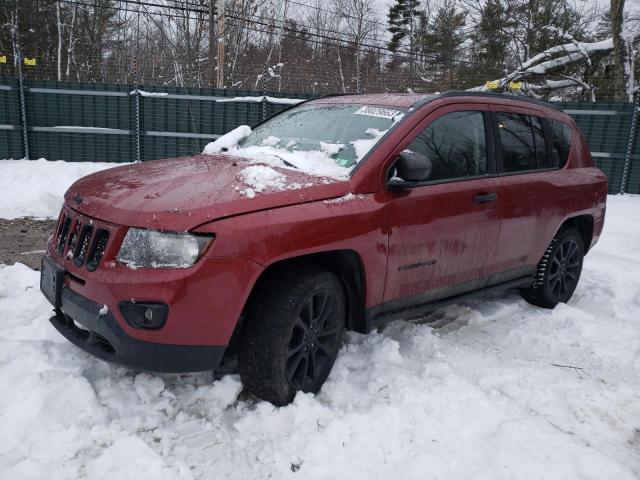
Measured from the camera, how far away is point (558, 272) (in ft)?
15.5

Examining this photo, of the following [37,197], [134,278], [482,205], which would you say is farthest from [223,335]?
[37,197]

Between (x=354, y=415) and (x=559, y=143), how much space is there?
10.5 ft

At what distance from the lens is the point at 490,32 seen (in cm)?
2697

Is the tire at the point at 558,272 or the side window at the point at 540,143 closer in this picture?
the side window at the point at 540,143

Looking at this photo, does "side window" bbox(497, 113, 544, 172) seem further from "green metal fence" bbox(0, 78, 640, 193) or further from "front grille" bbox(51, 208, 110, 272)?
"green metal fence" bbox(0, 78, 640, 193)

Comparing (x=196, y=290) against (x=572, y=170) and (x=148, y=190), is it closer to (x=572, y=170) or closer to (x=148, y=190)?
(x=148, y=190)

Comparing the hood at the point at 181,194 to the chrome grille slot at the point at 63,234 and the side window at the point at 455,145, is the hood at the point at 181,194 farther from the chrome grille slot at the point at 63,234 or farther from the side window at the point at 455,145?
the side window at the point at 455,145

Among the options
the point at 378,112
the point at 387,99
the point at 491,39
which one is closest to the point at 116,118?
the point at 387,99

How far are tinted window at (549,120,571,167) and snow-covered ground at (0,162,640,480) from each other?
5.23ft

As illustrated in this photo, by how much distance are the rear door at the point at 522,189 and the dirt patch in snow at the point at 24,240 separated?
4.30 m

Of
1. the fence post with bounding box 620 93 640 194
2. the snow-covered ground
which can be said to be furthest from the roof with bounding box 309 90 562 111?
the fence post with bounding box 620 93 640 194

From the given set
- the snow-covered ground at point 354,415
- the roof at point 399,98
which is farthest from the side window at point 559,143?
the snow-covered ground at point 354,415

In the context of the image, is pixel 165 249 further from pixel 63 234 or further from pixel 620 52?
pixel 620 52

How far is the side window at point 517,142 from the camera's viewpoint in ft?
13.2
